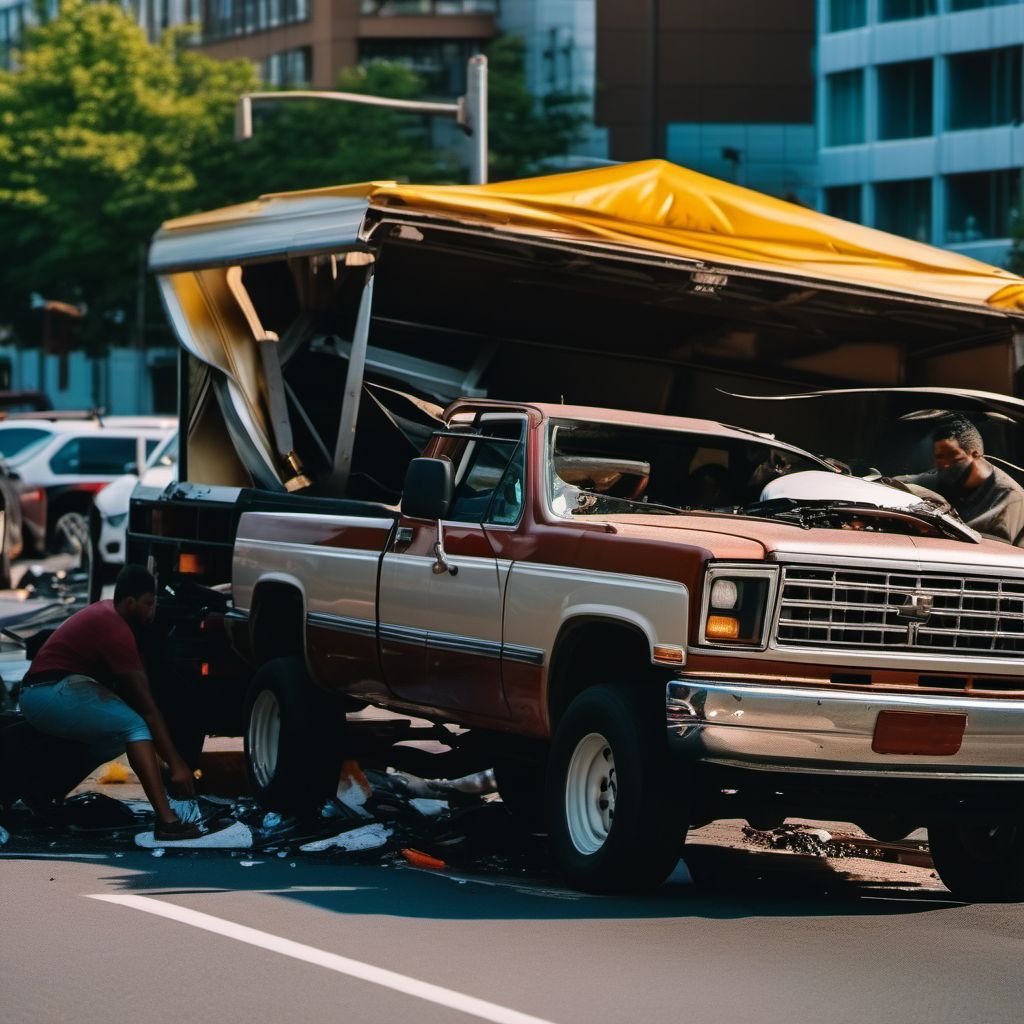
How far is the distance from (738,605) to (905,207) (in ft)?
176

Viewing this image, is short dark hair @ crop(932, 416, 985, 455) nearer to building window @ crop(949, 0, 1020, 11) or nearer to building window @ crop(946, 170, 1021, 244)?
building window @ crop(946, 170, 1021, 244)

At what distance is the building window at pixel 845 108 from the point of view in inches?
2398

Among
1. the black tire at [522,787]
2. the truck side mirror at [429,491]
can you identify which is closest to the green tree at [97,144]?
the black tire at [522,787]

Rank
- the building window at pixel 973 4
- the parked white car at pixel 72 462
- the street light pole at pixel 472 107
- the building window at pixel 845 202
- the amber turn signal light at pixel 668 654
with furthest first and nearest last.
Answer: the building window at pixel 845 202
the building window at pixel 973 4
the parked white car at pixel 72 462
the street light pole at pixel 472 107
the amber turn signal light at pixel 668 654

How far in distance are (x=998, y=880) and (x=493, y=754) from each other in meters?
2.36

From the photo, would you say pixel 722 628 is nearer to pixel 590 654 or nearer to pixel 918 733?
pixel 918 733

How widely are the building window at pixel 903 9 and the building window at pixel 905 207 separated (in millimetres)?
4375

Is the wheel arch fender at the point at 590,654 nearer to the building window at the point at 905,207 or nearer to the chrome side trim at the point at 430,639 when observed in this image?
the chrome side trim at the point at 430,639

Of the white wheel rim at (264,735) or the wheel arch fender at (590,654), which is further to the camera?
the white wheel rim at (264,735)

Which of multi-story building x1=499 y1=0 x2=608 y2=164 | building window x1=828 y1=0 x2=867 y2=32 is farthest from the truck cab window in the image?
multi-story building x1=499 y1=0 x2=608 y2=164

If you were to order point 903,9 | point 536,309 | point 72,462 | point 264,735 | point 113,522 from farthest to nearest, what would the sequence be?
point 903,9 < point 72,462 < point 113,522 < point 536,309 < point 264,735

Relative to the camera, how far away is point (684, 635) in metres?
7.84

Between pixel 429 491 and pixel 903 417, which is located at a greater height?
pixel 903 417

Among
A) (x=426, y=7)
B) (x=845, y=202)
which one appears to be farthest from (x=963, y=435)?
(x=426, y=7)
